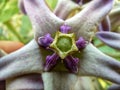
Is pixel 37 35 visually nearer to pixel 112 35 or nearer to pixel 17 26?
pixel 112 35

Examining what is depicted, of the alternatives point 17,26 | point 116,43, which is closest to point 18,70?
point 116,43

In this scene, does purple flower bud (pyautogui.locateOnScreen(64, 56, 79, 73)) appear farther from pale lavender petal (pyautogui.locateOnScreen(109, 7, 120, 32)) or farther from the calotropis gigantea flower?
pale lavender petal (pyautogui.locateOnScreen(109, 7, 120, 32))

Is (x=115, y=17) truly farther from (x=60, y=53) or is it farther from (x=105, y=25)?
(x=60, y=53)

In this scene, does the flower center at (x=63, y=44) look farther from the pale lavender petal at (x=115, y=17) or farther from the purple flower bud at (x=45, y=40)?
the pale lavender petal at (x=115, y=17)

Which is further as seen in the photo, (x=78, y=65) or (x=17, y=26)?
(x=17, y=26)

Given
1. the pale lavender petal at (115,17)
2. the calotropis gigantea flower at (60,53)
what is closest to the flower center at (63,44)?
the calotropis gigantea flower at (60,53)

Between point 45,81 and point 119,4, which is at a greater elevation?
point 119,4

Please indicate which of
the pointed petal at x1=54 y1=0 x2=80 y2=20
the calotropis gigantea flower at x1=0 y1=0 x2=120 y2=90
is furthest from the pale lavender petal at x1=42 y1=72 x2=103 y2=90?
the pointed petal at x1=54 y1=0 x2=80 y2=20
